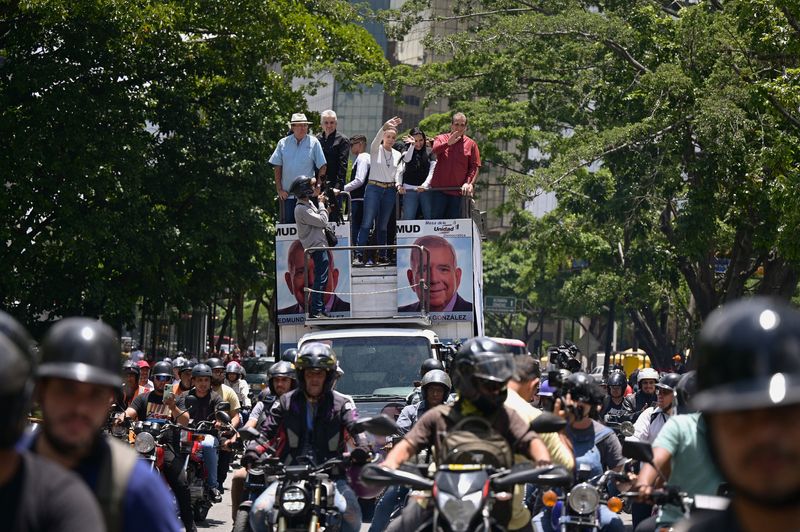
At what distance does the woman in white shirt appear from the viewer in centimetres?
1864

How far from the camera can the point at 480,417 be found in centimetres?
719

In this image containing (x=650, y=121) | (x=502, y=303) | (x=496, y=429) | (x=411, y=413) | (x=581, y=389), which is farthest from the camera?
(x=502, y=303)

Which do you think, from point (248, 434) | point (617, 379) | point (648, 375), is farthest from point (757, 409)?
point (617, 379)

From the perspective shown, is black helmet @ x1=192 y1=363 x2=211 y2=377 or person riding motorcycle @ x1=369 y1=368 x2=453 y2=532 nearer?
person riding motorcycle @ x1=369 y1=368 x2=453 y2=532

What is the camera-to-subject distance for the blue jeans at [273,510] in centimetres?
884

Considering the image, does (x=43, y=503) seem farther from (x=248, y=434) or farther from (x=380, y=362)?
(x=380, y=362)

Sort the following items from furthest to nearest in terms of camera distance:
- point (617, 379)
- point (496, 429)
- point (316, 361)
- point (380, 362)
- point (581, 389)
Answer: point (617, 379), point (380, 362), point (581, 389), point (316, 361), point (496, 429)

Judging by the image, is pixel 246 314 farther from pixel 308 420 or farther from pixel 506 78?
pixel 308 420

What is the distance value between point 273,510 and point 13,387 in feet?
18.7

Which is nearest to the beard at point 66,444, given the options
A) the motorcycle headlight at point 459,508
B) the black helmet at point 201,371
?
the motorcycle headlight at point 459,508

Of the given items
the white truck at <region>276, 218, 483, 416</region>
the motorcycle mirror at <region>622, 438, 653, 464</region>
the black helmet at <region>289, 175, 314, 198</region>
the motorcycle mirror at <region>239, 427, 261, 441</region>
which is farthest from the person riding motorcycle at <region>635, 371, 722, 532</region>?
the black helmet at <region>289, 175, 314, 198</region>

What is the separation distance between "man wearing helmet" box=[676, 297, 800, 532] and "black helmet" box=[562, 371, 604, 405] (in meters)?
6.99

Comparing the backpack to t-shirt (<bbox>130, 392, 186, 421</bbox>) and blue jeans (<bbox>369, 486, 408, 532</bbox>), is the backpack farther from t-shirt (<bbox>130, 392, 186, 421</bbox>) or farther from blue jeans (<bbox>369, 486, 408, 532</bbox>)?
t-shirt (<bbox>130, 392, 186, 421</bbox>)

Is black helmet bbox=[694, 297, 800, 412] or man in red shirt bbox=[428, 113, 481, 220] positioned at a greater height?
man in red shirt bbox=[428, 113, 481, 220]
